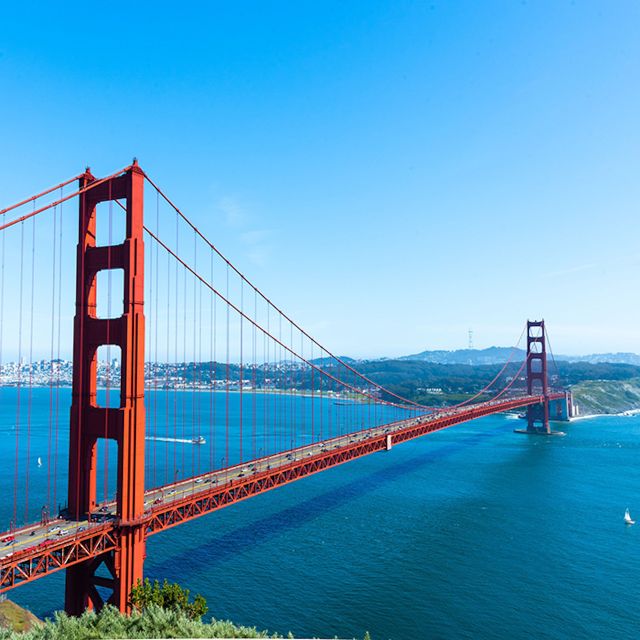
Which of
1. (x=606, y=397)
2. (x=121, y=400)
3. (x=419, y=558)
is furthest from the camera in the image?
(x=606, y=397)

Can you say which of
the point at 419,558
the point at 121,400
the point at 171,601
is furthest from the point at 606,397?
the point at 171,601

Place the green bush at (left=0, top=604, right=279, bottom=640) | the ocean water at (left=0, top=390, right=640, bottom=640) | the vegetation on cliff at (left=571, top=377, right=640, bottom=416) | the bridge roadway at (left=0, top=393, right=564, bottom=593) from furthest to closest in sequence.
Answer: the vegetation on cliff at (left=571, top=377, right=640, bottom=416) < the ocean water at (left=0, top=390, right=640, bottom=640) < the bridge roadway at (left=0, top=393, right=564, bottom=593) < the green bush at (left=0, top=604, right=279, bottom=640)

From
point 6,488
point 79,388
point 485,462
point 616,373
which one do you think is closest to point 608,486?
point 485,462

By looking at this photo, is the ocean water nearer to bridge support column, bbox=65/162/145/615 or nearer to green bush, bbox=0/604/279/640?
bridge support column, bbox=65/162/145/615

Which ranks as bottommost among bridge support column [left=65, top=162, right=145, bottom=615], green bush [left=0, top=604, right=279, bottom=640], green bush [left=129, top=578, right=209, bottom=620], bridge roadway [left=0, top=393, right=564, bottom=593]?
green bush [left=129, top=578, right=209, bottom=620]

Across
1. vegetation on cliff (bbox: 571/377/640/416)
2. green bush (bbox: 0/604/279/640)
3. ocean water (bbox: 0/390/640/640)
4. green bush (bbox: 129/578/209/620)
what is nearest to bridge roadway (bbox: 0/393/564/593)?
green bush (bbox: 129/578/209/620)

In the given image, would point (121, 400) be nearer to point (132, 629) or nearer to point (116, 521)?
point (116, 521)

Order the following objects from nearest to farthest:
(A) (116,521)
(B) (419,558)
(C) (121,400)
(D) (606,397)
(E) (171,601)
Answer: (E) (171,601)
(A) (116,521)
(C) (121,400)
(B) (419,558)
(D) (606,397)

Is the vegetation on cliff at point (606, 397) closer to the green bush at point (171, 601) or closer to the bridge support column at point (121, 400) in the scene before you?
the bridge support column at point (121, 400)
